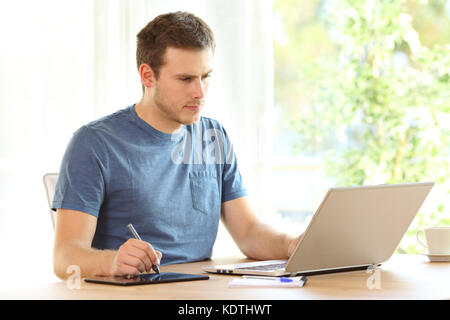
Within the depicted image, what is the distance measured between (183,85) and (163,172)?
0.24 metres

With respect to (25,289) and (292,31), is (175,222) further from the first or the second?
(292,31)

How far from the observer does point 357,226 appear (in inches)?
53.1

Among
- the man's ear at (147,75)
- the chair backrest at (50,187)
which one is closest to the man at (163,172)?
the man's ear at (147,75)

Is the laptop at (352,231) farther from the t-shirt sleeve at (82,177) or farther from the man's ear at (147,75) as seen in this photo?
the man's ear at (147,75)

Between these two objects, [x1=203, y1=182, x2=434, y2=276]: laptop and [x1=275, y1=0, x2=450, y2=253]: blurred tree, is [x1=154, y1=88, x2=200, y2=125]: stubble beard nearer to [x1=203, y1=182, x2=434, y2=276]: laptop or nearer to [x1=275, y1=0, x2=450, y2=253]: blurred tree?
[x1=203, y1=182, x2=434, y2=276]: laptop

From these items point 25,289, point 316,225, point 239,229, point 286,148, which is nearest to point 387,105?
point 286,148

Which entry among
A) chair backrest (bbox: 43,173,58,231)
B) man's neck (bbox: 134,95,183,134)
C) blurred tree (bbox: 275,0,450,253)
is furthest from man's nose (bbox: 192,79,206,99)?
blurred tree (bbox: 275,0,450,253)

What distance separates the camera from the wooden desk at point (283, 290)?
3.71ft

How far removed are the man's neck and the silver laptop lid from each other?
0.66 metres

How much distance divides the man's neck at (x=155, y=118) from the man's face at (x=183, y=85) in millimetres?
16


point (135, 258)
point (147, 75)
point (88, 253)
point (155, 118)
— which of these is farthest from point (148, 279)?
point (147, 75)

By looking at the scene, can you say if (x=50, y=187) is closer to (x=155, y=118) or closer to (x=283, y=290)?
(x=155, y=118)

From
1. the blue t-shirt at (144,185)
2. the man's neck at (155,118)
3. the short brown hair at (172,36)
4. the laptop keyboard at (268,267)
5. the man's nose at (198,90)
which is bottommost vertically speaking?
the laptop keyboard at (268,267)

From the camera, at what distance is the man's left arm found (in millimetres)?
1755
